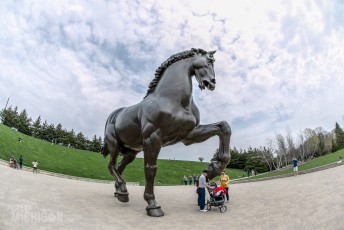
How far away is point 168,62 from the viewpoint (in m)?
7.58

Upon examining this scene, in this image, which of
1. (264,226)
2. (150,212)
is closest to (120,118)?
(150,212)


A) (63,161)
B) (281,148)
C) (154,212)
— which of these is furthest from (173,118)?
(281,148)

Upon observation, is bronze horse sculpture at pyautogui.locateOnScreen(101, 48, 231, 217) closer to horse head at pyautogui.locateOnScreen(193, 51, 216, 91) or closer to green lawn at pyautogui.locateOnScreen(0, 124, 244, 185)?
horse head at pyautogui.locateOnScreen(193, 51, 216, 91)

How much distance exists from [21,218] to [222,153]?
15.9ft

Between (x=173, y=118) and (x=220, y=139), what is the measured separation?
4.69 feet

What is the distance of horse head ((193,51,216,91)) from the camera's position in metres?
6.75

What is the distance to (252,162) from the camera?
2472 inches

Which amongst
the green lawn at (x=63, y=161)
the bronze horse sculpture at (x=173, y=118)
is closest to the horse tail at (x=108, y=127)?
the bronze horse sculpture at (x=173, y=118)

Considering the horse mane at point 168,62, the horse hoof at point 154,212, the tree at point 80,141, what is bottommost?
the horse hoof at point 154,212

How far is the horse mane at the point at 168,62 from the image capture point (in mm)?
7391

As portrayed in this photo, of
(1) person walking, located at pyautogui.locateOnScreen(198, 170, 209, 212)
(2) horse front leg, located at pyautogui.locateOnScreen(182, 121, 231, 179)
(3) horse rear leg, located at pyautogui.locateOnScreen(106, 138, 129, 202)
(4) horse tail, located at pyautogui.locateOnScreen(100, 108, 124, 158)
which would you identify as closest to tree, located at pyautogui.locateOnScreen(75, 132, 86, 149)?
(4) horse tail, located at pyautogui.locateOnScreen(100, 108, 124, 158)

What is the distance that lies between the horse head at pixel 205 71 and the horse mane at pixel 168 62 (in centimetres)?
23

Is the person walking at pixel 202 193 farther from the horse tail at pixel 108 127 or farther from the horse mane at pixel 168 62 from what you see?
the horse tail at pixel 108 127

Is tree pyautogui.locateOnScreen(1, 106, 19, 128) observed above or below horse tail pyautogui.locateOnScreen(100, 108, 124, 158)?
above
